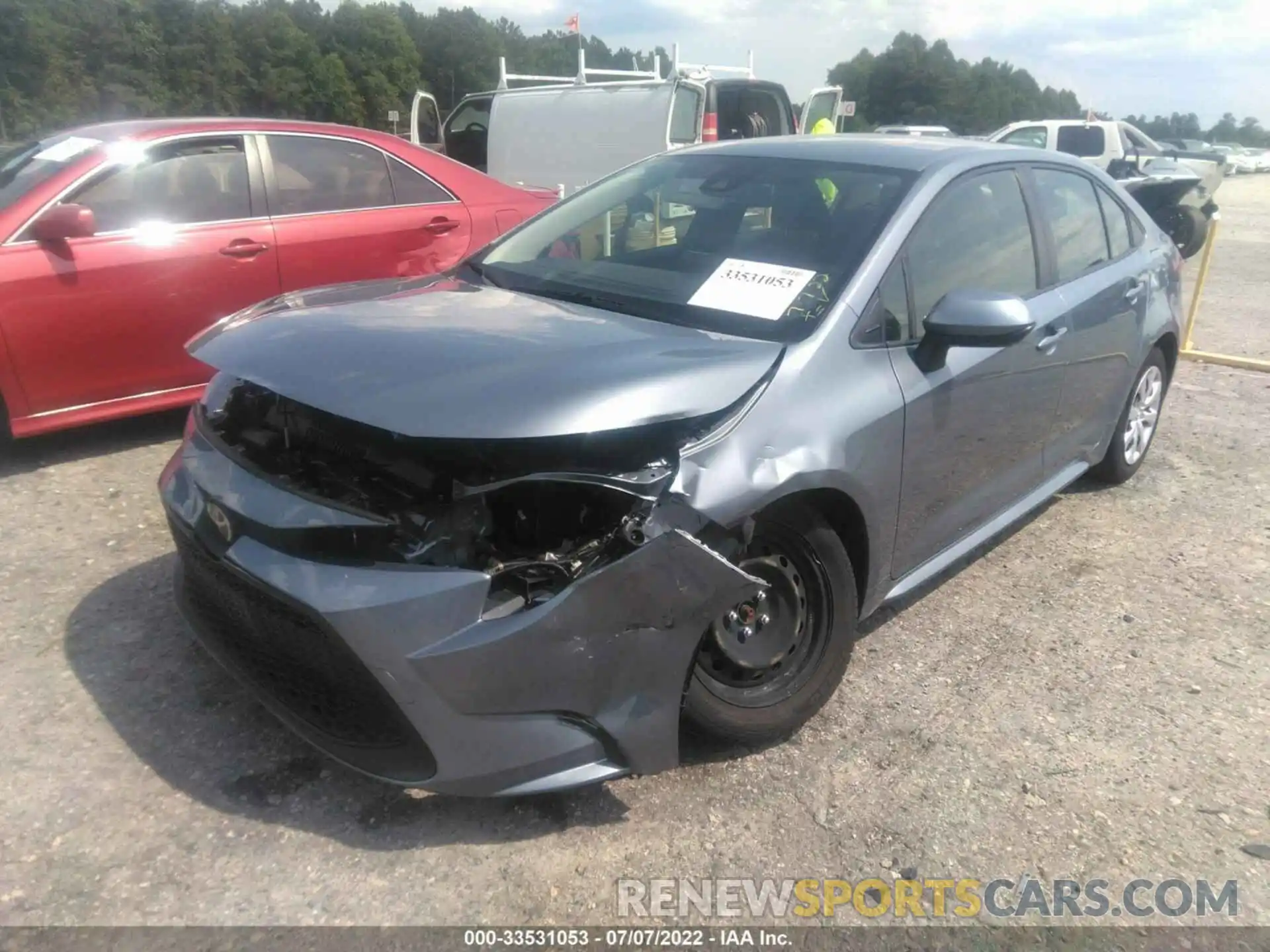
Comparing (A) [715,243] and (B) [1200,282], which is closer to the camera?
(A) [715,243]

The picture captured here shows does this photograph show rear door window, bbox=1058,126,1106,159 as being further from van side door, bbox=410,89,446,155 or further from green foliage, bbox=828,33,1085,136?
green foliage, bbox=828,33,1085,136

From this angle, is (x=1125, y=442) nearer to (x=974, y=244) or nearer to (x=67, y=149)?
(x=974, y=244)

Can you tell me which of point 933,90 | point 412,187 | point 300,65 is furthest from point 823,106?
point 933,90

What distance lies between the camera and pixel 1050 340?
3627mm

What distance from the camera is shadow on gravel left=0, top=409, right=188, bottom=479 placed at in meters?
4.69

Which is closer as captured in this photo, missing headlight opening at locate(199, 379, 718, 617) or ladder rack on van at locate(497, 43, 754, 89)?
missing headlight opening at locate(199, 379, 718, 617)

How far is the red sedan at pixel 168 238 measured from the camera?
4328 mm

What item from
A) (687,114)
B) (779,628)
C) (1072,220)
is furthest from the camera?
(687,114)

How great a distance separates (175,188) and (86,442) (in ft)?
4.37

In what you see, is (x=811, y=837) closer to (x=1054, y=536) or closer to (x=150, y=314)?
(x=1054, y=536)

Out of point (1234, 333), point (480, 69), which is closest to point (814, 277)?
point (1234, 333)

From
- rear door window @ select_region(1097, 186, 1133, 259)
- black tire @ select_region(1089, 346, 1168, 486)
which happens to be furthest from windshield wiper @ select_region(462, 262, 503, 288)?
black tire @ select_region(1089, 346, 1168, 486)

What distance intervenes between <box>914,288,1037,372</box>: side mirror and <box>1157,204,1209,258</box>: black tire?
259 inches

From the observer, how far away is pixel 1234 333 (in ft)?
28.7
